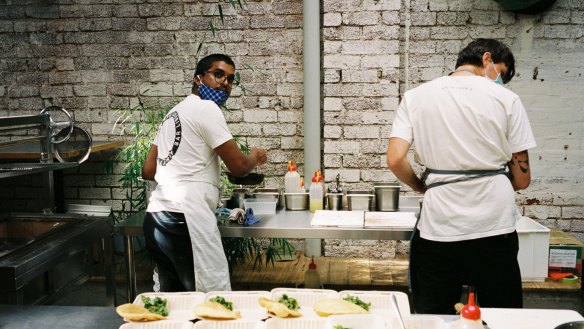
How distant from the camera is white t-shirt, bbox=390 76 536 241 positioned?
2188 millimetres

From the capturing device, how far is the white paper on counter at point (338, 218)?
284cm

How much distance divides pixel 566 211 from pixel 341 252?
1.74 meters

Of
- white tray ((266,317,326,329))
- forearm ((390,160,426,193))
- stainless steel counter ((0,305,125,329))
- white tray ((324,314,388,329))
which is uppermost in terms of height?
forearm ((390,160,426,193))

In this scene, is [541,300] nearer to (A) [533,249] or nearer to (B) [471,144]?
(A) [533,249]

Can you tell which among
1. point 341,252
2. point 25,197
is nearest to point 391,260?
point 341,252

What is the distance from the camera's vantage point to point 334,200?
3.20 metres

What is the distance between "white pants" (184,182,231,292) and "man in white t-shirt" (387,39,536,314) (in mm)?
847

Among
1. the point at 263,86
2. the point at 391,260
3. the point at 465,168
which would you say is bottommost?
the point at 391,260

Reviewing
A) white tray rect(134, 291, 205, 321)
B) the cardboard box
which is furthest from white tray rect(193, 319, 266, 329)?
the cardboard box

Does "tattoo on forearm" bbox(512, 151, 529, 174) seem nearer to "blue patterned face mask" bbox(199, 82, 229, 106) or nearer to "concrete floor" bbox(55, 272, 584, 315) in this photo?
"blue patterned face mask" bbox(199, 82, 229, 106)

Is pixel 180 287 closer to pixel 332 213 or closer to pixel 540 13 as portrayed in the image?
pixel 332 213

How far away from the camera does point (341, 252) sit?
4297 millimetres

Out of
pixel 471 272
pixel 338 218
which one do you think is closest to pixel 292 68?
pixel 338 218

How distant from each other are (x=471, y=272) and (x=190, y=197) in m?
1.21
